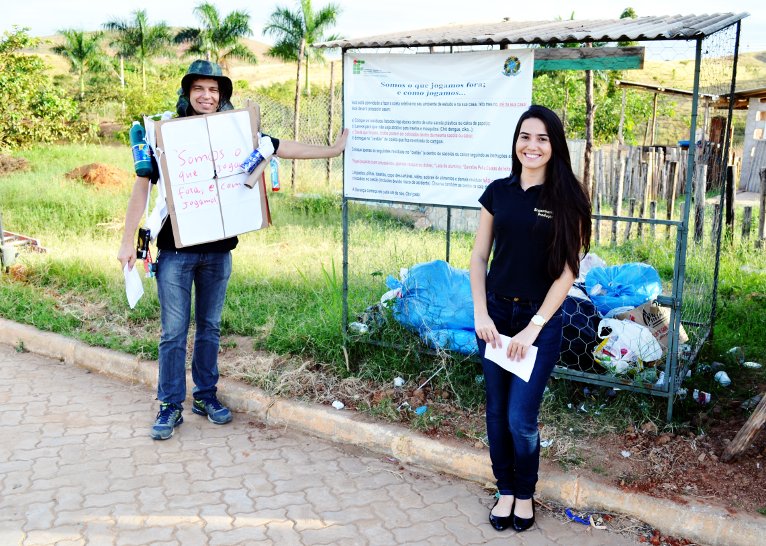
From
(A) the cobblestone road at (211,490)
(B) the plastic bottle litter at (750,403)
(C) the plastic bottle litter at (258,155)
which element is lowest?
(A) the cobblestone road at (211,490)

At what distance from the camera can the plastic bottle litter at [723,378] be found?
4.54 meters

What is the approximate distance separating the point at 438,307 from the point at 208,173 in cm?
169

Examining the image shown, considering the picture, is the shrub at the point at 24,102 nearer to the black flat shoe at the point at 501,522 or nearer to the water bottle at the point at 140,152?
the water bottle at the point at 140,152

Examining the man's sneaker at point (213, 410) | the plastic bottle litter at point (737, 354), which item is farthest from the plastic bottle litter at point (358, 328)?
the plastic bottle litter at point (737, 354)

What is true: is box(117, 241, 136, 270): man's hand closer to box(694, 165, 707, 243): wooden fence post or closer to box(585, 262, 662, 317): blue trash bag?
box(585, 262, 662, 317): blue trash bag

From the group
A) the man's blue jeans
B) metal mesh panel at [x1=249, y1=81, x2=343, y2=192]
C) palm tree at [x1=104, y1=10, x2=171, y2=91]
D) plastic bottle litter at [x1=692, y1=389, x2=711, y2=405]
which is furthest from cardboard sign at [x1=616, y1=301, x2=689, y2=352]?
palm tree at [x1=104, y1=10, x2=171, y2=91]

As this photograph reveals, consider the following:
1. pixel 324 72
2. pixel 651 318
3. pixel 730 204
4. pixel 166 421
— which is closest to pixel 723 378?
pixel 651 318

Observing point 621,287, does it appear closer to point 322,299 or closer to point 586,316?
point 586,316

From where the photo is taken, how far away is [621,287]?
15.6 feet

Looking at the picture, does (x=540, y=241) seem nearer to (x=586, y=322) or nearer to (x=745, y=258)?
(x=586, y=322)

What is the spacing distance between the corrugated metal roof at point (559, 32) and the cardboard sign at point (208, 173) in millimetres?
800

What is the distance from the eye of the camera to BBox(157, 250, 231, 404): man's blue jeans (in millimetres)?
4074

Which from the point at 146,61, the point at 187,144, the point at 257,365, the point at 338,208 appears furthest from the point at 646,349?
the point at 146,61

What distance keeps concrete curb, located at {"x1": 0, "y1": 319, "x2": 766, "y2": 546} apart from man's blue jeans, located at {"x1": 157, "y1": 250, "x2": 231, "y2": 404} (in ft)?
1.23
